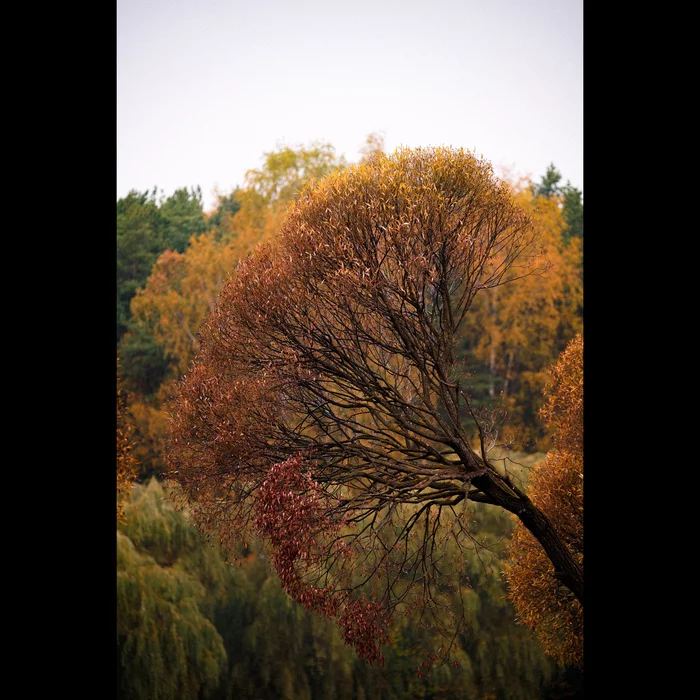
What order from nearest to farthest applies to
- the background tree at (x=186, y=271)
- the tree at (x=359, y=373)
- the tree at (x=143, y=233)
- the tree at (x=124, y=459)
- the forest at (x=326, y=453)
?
1. the tree at (x=359, y=373)
2. the forest at (x=326, y=453)
3. the tree at (x=124, y=459)
4. the background tree at (x=186, y=271)
5. the tree at (x=143, y=233)

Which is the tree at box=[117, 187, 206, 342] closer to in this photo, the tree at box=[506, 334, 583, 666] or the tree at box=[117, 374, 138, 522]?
the tree at box=[117, 374, 138, 522]

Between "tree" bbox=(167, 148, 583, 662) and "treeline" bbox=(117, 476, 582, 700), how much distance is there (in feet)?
5.04

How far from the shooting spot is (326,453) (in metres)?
6.78

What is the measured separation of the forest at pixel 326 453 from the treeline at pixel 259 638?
0.02 meters

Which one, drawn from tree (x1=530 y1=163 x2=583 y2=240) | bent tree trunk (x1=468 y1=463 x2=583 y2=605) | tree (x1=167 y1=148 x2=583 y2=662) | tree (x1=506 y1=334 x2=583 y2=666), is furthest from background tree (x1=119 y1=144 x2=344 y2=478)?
tree (x1=506 y1=334 x2=583 y2=666)

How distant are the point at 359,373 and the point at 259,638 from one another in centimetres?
Result: 408

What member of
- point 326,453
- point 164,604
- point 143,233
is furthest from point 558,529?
point 143,233

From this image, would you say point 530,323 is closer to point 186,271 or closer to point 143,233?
point 186,271

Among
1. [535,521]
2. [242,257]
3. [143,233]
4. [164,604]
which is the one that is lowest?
[164,604]

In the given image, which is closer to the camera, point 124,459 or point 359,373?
point 359,373

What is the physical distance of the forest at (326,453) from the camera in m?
6.74

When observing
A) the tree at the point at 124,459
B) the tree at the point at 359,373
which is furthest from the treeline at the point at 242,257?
the tree at the point at 359,373

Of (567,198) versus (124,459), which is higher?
(567,198)

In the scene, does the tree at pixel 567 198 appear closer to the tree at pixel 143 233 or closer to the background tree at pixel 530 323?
the background tree at pixel 530 323
